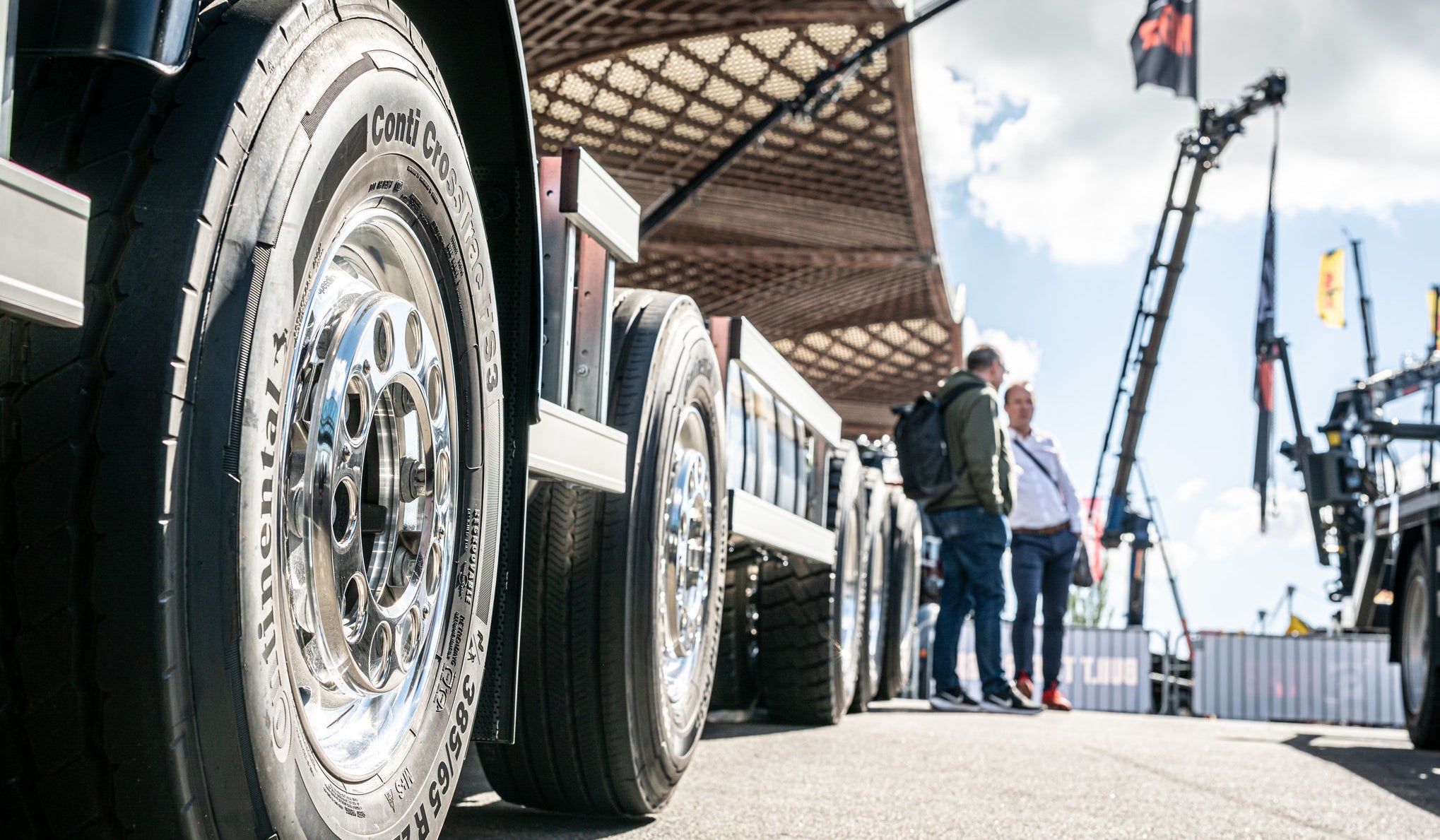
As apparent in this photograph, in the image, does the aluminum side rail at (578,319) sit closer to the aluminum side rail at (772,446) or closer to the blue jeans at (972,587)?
the aluminum side rail at (772,446)

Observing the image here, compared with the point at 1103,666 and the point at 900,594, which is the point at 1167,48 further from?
the point at 900,594

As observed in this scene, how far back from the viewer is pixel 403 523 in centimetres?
168

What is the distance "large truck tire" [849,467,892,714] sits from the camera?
6637 millimetres

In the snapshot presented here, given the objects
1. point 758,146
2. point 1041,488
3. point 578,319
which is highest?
point 758,146

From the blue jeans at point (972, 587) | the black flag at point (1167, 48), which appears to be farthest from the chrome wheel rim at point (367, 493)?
the black flag at point (1167, 48)

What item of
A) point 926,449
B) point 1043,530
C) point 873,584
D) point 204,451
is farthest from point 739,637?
point 204,451

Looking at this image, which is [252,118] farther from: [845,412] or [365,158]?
[845,412]

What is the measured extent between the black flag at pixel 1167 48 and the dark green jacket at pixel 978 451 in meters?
19.1

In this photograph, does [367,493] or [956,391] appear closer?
[367,493]

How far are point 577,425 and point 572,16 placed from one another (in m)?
20.0

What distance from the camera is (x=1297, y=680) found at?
12.1 meters

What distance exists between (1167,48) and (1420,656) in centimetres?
2024

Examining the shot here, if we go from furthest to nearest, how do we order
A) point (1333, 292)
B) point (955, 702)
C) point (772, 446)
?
point (1333, 292)
point (955, 702)
point (772, 446)

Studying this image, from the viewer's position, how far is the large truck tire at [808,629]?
5531 mm
